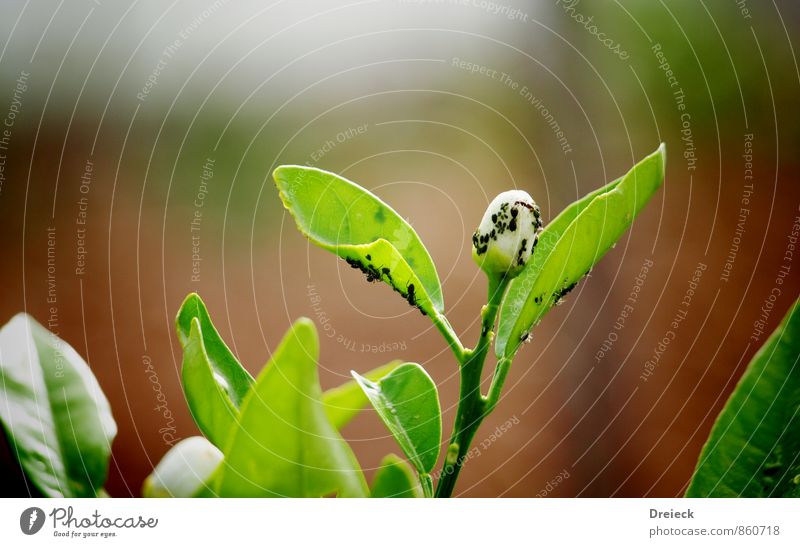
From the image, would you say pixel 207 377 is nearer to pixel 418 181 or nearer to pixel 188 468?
pixel 188 468

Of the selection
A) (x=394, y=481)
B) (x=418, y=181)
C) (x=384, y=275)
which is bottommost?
(x=394, y=481)

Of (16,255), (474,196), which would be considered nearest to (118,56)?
(16,255)

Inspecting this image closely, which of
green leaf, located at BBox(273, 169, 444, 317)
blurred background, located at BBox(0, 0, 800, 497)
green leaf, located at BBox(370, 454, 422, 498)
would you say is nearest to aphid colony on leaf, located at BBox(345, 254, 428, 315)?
green leaf, located at BBox(273, 169, 444, 317)

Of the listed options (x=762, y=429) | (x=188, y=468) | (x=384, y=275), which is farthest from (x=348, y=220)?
(x=762, y=429)

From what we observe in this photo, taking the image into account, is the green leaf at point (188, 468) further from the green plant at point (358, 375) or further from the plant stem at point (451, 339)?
the plant stem at point (451, 339)

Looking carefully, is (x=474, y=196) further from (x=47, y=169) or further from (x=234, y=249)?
(x=47, y=169)

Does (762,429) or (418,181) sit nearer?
(762,429)

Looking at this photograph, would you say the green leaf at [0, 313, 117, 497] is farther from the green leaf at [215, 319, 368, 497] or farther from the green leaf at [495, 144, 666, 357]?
the green leaf at [495, 144, 666, 357]
